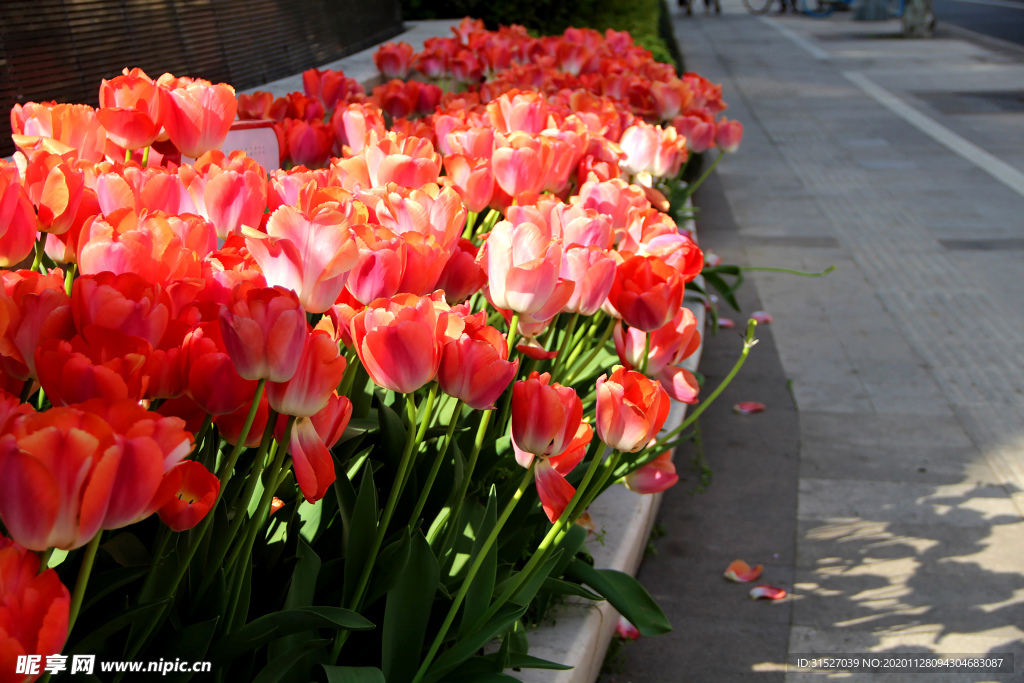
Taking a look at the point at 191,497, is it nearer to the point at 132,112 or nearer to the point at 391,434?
the point at 391,434

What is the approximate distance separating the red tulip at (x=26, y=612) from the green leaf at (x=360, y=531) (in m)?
0.53

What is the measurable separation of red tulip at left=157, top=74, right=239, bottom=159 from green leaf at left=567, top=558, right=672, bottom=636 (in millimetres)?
997

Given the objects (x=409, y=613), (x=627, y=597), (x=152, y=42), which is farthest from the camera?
(x=152, y=42)

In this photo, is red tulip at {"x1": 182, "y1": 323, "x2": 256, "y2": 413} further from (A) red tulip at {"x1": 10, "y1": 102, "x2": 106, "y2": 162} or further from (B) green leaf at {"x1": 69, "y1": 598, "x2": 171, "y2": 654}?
(A) red tulip at {"x1": 10, "y1": 102, "x2": 106, "y2": 162}

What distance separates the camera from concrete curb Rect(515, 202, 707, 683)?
1588 mm

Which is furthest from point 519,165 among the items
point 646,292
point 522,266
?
point 522,266

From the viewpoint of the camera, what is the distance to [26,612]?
22.9 inches

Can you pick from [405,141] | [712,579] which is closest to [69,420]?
[405,141]

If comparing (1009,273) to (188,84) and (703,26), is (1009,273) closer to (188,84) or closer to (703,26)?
(188,84)

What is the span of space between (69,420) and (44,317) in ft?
0.75

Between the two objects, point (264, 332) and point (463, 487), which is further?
point (463, 487)

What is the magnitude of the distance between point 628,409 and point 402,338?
30 centimetres

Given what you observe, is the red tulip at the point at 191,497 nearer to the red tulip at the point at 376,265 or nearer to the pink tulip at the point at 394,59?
the red tulip at the point at 376,265

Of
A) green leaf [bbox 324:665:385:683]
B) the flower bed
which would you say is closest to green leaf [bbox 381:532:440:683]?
the flower bed
